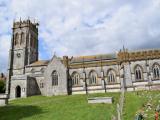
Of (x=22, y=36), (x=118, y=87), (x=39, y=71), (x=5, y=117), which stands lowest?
(x=5, y=117)

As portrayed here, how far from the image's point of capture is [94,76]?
6084cm

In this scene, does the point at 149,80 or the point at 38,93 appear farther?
the point at 38,93

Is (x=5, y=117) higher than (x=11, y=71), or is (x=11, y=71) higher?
(x=11, y=71)

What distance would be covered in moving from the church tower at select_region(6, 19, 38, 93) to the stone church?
14.9ft

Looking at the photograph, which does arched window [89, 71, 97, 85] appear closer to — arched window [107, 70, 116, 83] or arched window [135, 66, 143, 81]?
arched window [107, 70, 116, 83]

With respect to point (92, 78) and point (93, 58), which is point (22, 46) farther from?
point (92, 78)

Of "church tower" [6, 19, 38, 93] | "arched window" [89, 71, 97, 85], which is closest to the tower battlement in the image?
"church tower" [6, 19, 38, 93]

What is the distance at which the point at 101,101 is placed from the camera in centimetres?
3850

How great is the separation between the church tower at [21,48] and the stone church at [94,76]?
453 centimetres

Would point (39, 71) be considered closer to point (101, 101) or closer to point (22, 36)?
point (22, 36)

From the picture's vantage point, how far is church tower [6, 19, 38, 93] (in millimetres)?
75375

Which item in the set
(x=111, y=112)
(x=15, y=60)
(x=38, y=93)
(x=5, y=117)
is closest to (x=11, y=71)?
(x=15, y=60)

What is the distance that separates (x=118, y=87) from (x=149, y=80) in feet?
25.6

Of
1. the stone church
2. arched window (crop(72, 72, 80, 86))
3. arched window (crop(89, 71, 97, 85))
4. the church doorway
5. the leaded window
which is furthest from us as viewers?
the church doorway
